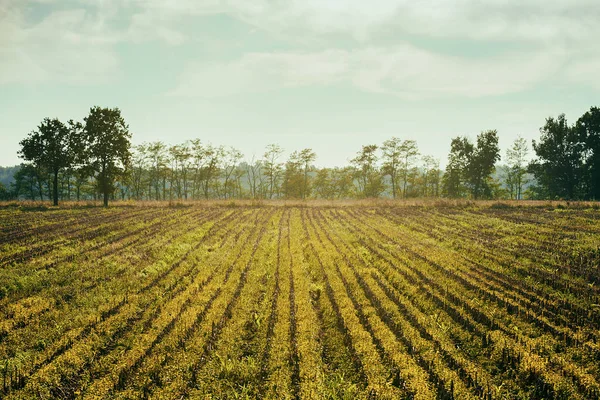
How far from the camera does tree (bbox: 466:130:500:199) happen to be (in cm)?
5541

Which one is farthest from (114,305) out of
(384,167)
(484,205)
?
(384,167)

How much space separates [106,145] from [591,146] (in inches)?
2980

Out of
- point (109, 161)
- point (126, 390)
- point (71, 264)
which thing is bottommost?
point (126, 390)

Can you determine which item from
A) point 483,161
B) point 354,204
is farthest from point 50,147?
point 483,161

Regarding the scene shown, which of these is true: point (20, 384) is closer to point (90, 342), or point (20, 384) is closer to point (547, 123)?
point (90, 342)

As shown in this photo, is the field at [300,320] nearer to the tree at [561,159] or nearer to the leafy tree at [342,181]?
the tree at [561,159]

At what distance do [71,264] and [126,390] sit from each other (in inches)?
416

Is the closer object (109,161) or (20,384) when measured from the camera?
(20,384)

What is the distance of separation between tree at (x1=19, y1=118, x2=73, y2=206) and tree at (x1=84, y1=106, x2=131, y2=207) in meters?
3.65

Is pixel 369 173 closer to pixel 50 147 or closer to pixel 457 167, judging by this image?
pixel 457 167

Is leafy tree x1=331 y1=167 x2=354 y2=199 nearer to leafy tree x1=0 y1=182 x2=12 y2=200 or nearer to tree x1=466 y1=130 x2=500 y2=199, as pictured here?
tree x1=466 y1=130 x2=500 y2=199

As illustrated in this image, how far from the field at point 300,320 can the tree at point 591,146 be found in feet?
121

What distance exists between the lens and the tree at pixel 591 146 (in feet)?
142

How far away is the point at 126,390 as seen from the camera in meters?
6.00
